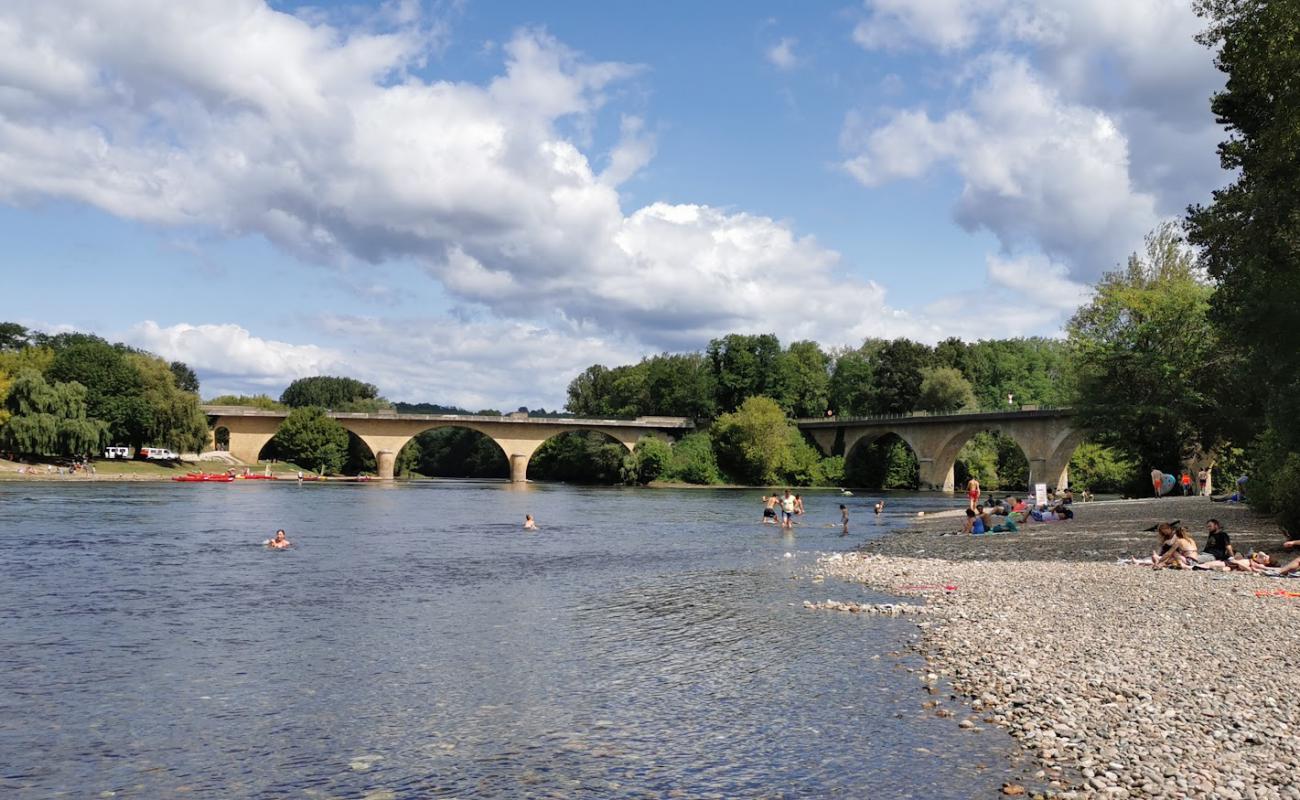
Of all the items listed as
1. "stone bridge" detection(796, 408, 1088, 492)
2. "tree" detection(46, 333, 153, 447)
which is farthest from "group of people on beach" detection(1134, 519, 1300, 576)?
"tree" detection(46, 333, 153, 447)

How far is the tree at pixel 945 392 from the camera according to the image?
348ft

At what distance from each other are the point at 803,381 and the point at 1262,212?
3742 inches

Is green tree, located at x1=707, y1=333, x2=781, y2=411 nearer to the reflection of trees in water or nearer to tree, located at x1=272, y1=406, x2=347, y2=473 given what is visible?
the reflection of trees in water

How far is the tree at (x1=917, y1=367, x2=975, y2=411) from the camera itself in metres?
106

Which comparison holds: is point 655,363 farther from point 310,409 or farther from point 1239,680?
point 1239,680

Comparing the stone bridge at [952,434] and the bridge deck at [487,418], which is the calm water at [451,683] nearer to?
the stone bridge at [952,434]

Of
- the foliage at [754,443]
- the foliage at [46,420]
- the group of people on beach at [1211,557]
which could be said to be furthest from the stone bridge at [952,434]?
the foliage at [46,420]

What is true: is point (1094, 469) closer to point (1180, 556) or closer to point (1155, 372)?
point (1155, 372)

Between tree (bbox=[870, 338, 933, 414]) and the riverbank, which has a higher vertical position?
tree (bbox=[870, 338, 933, 414])

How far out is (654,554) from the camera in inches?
1284

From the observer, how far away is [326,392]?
16950 centimetres

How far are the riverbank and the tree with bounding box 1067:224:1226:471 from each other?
2358 cm

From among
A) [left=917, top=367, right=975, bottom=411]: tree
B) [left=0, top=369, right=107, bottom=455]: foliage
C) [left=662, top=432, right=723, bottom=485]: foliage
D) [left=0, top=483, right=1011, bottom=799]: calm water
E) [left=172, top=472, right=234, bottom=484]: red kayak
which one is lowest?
[left=0, top=483, right=1011, bottom=799]: calm water

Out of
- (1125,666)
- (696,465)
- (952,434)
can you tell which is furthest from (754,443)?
(1125,666)
